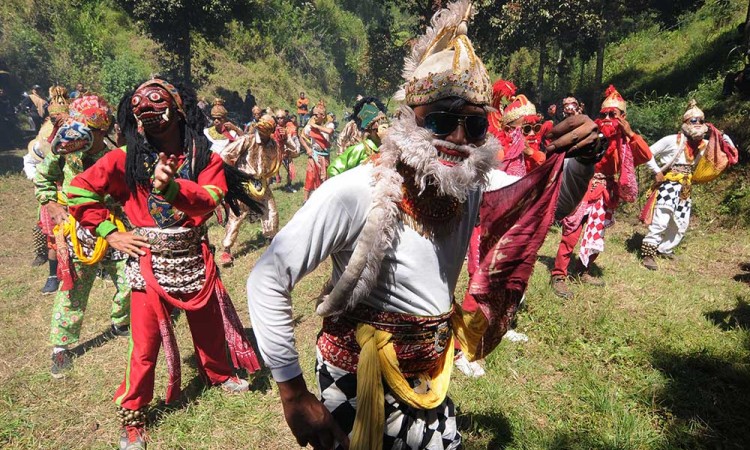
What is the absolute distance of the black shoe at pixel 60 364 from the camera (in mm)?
4199

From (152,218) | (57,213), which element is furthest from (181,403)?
(57,213)

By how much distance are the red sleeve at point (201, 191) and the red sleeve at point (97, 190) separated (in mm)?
518

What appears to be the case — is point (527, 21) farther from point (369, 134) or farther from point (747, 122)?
point (369, 134)

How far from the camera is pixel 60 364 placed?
4250 mm

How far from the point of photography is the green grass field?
3.36m

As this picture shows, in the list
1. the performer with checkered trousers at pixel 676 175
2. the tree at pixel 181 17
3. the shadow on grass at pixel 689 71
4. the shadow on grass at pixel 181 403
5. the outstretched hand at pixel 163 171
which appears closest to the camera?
the outstretched hand at pixel 163 171

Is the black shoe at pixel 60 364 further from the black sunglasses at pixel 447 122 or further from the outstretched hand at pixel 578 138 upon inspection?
the outstretched hand at pixel 578 138

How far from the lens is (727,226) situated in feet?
28.1

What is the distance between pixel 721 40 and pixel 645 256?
1176cm

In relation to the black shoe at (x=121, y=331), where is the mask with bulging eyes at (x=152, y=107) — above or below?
above

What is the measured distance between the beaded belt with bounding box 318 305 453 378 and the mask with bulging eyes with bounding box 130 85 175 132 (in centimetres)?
196

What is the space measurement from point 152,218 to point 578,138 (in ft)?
8.93

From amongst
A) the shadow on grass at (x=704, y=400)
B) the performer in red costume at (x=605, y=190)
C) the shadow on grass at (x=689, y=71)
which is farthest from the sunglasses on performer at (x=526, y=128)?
the shadow on grass at (x=689, y=71)

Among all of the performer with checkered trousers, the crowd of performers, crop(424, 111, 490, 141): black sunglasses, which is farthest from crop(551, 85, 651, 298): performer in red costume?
crop(424, 111, 490, 141): black sunglasses
